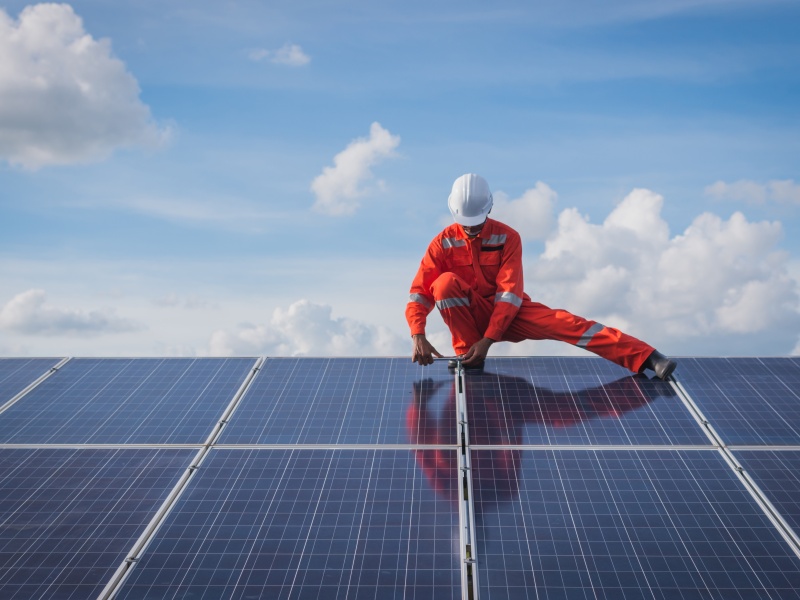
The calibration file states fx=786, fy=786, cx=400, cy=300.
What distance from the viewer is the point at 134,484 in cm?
592

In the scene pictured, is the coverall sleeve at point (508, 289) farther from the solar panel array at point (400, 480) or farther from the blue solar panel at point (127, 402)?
the blue solar panel at point (127, 402)

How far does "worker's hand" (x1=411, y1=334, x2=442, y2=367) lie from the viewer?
24.9 ft

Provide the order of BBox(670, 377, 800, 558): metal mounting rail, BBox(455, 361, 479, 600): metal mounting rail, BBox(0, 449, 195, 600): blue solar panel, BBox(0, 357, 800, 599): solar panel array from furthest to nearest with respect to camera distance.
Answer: BBox(670, 377, 800, 558): metal mounting rail → BBox(0, 449, 195, 600): blue solar panel → BBox(0, 357, 800, 599): solar panel array → BBox(455, 361, 479, 600): metal mounting rail

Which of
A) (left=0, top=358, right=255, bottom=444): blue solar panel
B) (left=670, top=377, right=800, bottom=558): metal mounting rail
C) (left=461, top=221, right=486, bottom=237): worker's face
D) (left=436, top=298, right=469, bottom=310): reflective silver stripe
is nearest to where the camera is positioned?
(left=670, top=377, right=800, bottom=558): metal mounting rail

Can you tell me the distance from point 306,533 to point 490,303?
352cm

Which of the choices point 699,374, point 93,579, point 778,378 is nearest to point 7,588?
point 93,579

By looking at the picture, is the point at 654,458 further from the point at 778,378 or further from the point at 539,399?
the point at 778,378

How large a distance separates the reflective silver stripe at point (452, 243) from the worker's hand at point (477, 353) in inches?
42.6

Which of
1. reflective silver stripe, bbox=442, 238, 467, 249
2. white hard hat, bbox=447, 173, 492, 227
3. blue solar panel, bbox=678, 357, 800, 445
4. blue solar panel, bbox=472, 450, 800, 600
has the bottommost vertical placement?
blue solar panel, bbox=472, 450, 800, 600

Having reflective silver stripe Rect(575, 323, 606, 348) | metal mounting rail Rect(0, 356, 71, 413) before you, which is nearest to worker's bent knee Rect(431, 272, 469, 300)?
reflective silver stripe Rect(575, 323, 606, 348)

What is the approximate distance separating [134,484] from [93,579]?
104cm

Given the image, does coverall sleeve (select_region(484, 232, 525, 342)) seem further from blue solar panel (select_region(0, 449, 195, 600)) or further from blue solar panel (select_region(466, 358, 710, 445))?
blue solar panel (select_region(0, 449, 195, 600))

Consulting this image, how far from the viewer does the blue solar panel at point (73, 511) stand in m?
5.00

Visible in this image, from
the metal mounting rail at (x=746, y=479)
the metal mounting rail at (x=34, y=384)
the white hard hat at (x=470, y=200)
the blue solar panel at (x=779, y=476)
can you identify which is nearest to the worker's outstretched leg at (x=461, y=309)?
the white hard hat at (x=470, y=200)
